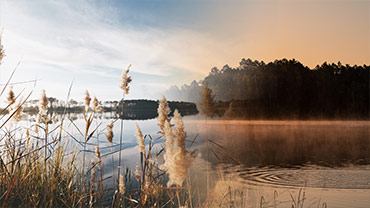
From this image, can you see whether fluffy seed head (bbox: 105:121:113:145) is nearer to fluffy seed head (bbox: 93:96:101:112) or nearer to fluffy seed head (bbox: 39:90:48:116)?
fluffy seed head (bbox: 93:96:101:112)

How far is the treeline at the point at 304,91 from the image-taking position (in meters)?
33.6

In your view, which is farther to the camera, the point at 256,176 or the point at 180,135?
the point at 256,176

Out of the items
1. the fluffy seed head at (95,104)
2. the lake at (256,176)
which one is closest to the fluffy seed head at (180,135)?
the lake at (256,176)

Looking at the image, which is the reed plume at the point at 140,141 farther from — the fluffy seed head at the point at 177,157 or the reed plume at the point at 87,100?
the reed plume at the point at 87,100

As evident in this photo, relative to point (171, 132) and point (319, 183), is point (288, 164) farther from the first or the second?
point (171, 132)

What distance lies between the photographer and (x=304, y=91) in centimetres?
3534

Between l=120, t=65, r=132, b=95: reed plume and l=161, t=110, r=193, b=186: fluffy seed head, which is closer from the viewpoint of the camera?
l=161, t=110, r=193, b=186: fluffy seed head

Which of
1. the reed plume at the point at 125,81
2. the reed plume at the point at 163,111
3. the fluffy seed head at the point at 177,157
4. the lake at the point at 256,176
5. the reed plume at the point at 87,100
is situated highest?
the reed plume at the point at 125,81

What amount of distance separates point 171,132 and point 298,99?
37214 mm

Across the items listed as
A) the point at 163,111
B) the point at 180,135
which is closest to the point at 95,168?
the point at 163,111

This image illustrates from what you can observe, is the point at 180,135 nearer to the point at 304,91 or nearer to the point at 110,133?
Result: the point at 110,133

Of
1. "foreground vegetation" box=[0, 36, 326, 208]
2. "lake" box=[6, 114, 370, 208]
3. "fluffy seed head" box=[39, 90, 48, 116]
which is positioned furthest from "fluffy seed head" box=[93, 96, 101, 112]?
"fluffy seed head" box=[39, 90, 48, 116]

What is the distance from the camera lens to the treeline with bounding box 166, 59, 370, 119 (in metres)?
33.6

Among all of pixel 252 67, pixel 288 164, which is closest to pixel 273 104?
pixel 252 67
